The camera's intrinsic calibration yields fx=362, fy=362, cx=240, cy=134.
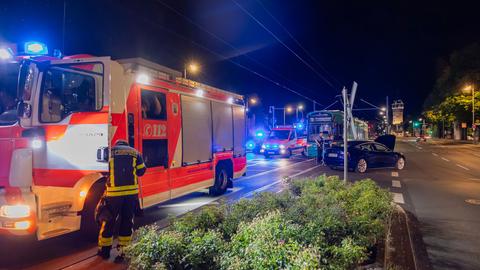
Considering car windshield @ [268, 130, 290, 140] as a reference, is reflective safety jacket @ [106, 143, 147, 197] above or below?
below

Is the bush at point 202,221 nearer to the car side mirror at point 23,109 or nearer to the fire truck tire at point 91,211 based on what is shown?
the fire truck tire at point 91,211

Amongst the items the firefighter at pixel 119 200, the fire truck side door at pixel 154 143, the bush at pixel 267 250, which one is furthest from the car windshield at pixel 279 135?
the bush at pixel 267 250

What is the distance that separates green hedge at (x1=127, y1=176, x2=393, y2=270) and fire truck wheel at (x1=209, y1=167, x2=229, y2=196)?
208 inches

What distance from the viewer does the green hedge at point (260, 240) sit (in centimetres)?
315

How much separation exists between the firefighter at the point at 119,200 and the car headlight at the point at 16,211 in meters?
0.97

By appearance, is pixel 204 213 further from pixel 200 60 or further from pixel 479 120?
pixel 479 120

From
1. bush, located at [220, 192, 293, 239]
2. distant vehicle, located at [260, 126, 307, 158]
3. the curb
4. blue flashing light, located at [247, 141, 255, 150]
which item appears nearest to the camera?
bush, located at [220, 192, 293, 239]

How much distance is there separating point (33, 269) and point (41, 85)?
287cm

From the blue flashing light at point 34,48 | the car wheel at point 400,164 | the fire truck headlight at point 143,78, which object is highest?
the blue flashing light at point 34,48

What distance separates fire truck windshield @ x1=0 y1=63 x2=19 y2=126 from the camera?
19.9 feet

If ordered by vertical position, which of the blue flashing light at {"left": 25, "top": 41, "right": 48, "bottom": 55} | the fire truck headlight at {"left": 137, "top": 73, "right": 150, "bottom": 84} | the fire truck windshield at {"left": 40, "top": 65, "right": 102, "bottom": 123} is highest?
the blue flashing light at {"left": 25, "top": 41, "right": 48, "bottom": 55}

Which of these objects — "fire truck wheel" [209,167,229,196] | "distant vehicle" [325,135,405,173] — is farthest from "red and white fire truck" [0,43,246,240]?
"distant vehicle" [325,135,405,173]

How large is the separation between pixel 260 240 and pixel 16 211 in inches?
153

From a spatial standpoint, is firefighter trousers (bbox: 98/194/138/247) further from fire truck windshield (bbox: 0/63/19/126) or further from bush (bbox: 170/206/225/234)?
fire truck windshield (bbox: 0/63/19/126)
